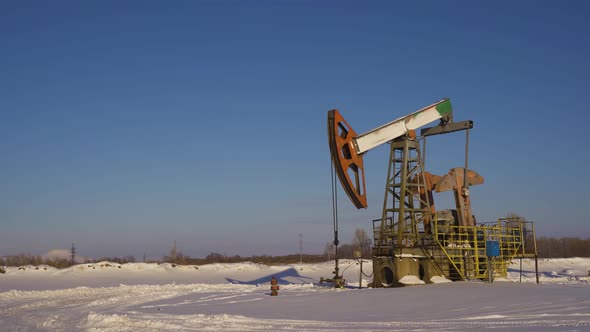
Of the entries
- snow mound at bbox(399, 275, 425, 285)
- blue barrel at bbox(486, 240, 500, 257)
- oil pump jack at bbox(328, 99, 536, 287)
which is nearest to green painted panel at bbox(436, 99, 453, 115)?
oil pump jack at bbox(328, 99, 536, 287)

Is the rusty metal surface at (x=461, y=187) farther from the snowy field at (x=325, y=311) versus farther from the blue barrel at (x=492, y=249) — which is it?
the snowy field at (x=325, y=311)

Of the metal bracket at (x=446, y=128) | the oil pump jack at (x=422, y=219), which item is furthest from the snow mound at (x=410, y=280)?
the metal bracket at (x=446, y=128)

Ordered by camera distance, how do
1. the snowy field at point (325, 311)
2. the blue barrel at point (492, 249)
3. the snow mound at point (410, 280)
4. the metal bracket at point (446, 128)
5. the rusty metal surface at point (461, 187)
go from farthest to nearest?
1. the rusty metal surface at point (461, 187)
2. the metal bracket at point (446, 128)
3. the blue barrel at point (492, 249)
4. the snow mound at point (410, 280)
5. the snowy field at point (325, 311)

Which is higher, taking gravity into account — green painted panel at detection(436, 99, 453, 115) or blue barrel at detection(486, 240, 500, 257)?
green painted panel at detection(436, 99, 453, 115)

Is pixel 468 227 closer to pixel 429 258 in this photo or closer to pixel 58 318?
pixel 429 258

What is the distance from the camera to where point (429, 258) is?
19.4m

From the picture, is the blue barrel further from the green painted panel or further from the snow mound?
the green painted panel

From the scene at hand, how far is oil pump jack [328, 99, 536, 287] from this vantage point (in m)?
19.4

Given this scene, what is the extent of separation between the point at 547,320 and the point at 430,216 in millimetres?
10596

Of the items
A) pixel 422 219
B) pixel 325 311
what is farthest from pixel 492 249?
pixel 325 311

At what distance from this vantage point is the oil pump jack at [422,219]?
1944 centimetres

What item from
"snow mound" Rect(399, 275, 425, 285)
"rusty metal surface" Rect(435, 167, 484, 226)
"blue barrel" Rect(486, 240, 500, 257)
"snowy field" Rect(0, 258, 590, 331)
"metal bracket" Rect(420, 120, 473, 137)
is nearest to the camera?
"snowy field" Rect(0, 258, 590, 331)

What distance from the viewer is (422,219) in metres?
20.2

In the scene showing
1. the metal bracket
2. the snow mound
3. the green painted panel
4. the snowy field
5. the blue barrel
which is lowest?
the snowy field
